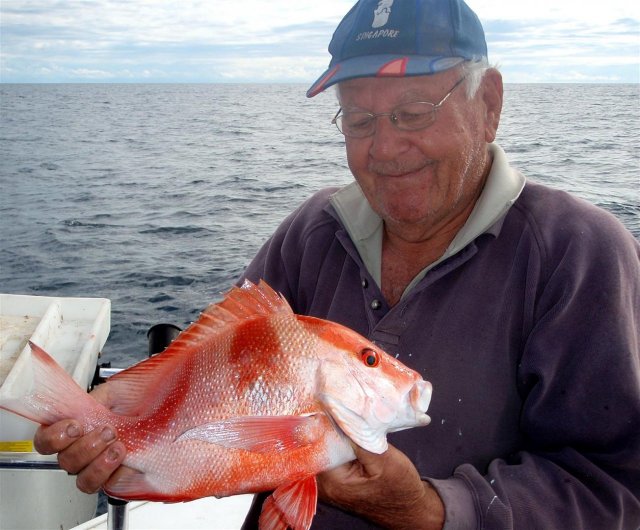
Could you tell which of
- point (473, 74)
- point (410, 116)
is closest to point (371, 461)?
point (410, 116)

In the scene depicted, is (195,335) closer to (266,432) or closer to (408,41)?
(266,432)

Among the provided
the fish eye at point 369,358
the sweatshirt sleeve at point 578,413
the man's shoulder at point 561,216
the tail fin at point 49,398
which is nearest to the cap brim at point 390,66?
the man's shoulder at point 561,216

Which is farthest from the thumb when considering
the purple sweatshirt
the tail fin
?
the tail fin

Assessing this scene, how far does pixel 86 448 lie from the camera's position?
6.00 ft

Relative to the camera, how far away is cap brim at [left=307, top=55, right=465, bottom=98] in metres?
2.26

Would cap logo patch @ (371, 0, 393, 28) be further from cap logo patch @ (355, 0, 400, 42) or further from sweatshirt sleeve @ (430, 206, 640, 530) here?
sweatshirt sleeve @ (430, 206, 640, 530)

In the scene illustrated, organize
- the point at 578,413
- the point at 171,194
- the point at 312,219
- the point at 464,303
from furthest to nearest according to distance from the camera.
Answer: the point at 171,194 < the point at 312,219 < the point at 464,303 < the point at 578,413

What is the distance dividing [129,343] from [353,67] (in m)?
6.37

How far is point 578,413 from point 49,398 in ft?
5.16

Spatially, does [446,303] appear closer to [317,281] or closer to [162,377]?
[317,281]

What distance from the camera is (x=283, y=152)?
25891mm

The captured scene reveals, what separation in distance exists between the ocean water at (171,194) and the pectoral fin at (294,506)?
3140 millimetres

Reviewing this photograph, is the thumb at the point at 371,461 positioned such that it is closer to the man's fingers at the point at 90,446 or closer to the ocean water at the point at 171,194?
the man's fingers at the point at 90,446

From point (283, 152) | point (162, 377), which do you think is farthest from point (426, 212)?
point (283, 152)
